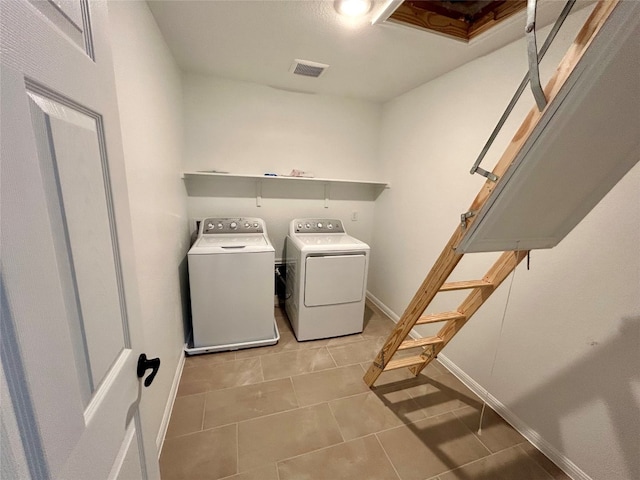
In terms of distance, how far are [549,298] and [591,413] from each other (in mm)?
561

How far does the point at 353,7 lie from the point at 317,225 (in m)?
1.81

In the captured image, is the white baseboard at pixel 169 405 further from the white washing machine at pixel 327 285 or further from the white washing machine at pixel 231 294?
A: the white washing machine at pixel 327 285

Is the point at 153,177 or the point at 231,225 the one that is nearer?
the point at 153,177

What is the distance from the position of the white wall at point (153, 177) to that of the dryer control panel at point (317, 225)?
1.12 m

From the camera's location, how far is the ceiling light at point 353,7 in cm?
134

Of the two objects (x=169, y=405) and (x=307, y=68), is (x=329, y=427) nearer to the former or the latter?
(x=169, y=405)

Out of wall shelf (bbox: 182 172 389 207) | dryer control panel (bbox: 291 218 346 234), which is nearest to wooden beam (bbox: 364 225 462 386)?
dryer control panel (bbox: 291 218 346 234)

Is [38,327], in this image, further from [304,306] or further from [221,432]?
[304,306]

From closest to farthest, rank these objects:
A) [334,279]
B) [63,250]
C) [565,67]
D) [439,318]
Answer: [63,250] < [565,67] < [439,318] < [334,279]

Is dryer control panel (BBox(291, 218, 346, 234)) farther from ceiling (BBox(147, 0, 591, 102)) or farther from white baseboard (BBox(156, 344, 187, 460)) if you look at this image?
white baseboard (BBox(156, 344, 187, 460))

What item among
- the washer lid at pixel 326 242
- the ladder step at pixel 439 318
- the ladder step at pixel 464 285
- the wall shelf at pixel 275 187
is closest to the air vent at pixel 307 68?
the wall shelf at pixel 275 187

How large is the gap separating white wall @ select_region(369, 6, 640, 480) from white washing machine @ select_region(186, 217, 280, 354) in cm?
142

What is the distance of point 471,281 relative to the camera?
1.38 m

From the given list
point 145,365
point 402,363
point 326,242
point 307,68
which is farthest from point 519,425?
point 307,68
